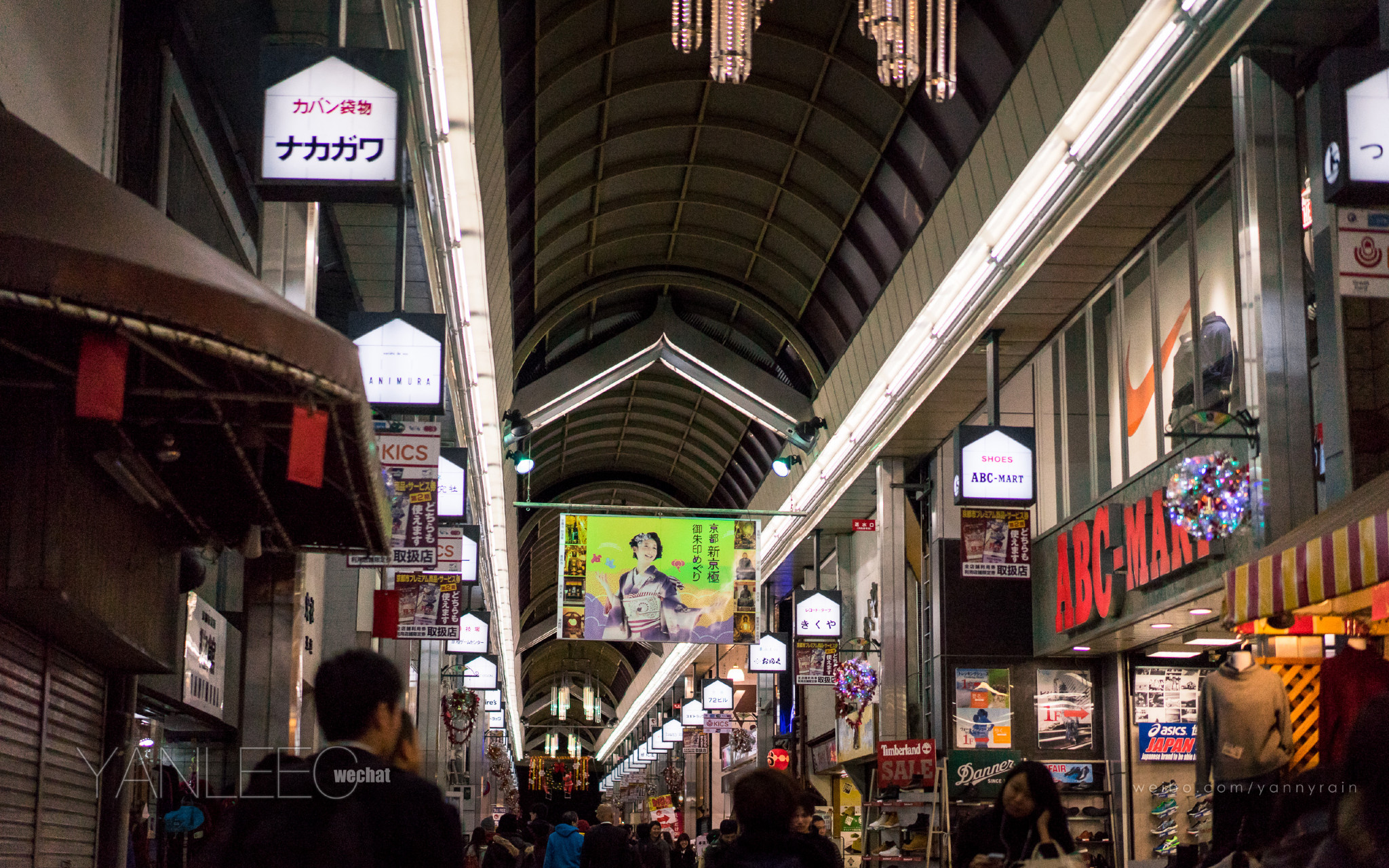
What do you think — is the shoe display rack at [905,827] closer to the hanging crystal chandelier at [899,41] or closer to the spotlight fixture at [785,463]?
the spotlight fixture at [785,463]

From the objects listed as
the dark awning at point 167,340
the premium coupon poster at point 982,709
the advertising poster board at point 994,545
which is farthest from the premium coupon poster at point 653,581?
the dark awning at point 167,340

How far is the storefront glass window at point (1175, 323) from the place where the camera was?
11211 mm

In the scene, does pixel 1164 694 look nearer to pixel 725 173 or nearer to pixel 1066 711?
pixel 1066 711

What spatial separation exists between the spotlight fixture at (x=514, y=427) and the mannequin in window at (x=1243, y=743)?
42.5 feet

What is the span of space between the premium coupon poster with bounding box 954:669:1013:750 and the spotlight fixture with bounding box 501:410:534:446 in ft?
23.4

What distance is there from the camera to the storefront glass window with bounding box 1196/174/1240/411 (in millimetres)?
10297

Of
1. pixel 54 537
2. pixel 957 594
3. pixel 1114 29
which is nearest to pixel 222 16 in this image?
pixel 54 537

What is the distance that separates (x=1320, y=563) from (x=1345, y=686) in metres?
1.03

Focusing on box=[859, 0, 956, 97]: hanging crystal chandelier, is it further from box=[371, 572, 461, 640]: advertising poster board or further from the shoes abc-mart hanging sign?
box=[371, 572, 461, 640]: advertising poster board

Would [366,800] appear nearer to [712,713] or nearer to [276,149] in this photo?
[276,149]

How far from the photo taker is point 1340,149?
6.04 metres

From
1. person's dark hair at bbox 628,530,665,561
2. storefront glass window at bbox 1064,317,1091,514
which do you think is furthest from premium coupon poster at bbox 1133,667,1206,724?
person's dark hair at bbox 628,530,665,561

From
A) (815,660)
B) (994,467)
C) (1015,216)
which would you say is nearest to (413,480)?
(1015,216)

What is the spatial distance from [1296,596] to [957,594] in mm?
9090
